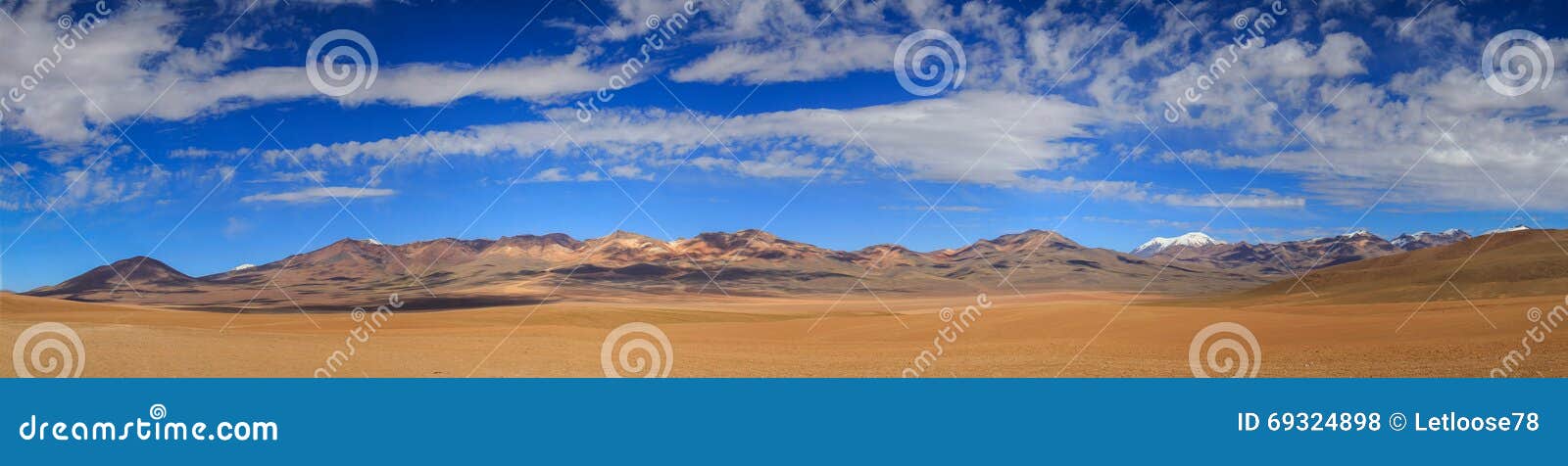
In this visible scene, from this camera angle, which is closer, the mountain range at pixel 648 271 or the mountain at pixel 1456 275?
the mountain at pixel 1456 275

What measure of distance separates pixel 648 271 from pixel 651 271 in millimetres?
503

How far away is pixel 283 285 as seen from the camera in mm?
143125

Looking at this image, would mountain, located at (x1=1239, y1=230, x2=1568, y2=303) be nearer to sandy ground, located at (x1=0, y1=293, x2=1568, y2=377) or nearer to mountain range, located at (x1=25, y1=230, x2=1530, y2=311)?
sandy ground, located at (x1=0, y1=293, x2=1568, y2=377)

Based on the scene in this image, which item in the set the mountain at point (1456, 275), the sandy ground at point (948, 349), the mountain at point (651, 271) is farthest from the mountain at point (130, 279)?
the mountain at point (1456, 275)

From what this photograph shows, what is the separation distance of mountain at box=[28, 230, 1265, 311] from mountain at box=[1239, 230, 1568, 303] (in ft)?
264

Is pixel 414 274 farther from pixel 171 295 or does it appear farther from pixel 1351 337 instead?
pixel 1351 337

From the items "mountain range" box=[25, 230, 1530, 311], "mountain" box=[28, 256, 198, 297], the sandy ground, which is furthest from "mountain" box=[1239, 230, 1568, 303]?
"mountain" box=[28, 256, 198, 297]

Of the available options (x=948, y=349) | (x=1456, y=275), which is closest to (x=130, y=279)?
(x=948, y=349)

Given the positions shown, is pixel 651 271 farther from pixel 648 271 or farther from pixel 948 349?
pixel 948 349

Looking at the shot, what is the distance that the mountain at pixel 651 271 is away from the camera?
131m

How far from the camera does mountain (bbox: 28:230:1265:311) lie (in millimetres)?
131000

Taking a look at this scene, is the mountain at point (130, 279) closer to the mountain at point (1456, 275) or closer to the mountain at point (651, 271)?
the mountain at point (651, 271)

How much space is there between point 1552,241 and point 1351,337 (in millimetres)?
42491

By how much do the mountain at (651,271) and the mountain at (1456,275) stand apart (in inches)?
3174
